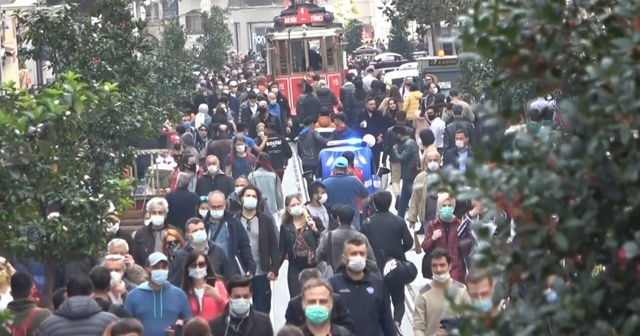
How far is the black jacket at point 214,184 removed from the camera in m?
18.4

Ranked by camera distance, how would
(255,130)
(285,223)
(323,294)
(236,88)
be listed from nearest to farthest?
(323,294)
(285,223)
(255,130)
(236,88)

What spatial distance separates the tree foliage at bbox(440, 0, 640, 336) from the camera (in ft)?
12.6

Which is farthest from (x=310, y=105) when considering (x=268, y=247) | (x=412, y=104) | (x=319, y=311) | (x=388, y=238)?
(x=319, y=311)

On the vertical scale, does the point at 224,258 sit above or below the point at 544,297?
below

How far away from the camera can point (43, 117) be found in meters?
9.98

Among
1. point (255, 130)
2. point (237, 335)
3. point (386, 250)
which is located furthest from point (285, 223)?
point (255, 130)

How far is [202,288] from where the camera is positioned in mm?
11344

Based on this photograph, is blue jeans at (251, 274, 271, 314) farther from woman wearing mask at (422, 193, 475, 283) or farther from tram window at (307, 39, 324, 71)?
tram window at (307, 39, 324, 71)

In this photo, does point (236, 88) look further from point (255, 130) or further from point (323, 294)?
point (323, 294)

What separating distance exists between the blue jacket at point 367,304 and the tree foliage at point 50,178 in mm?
1861

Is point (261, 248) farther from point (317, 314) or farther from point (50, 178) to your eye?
point (317, 314)

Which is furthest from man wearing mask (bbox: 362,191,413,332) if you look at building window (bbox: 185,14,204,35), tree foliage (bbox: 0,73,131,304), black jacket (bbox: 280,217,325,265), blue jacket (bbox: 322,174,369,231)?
building window (bbox: 185,14,204,35)

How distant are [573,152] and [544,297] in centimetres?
38

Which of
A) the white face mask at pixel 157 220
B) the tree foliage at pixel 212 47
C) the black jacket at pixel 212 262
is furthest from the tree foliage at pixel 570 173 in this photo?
the tree foliage at pixel 212 47
